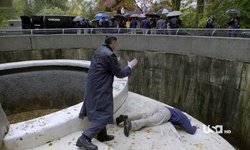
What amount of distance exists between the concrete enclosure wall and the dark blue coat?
15.4ft

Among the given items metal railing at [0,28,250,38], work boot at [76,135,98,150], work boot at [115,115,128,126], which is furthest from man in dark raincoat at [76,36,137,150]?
metal railing at [0,28,250,38]

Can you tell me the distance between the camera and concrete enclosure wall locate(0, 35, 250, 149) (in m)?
6.33

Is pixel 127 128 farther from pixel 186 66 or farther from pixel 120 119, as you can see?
pixel 186 66

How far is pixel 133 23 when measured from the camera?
38.1 ft

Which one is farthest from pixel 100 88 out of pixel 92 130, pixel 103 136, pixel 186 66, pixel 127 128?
pixel 186 66

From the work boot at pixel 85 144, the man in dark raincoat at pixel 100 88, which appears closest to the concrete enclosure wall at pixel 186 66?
the man in dark raincoat at pixel 100 88

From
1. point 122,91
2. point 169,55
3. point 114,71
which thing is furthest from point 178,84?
point 114,71

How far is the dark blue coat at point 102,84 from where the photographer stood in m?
2.96

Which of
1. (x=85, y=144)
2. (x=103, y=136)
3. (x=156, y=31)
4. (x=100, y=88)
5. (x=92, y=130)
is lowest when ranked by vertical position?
(x=103, y=136)

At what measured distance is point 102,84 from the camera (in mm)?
2980

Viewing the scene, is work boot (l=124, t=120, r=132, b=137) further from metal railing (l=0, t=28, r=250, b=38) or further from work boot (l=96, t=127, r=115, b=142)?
metal railing (l=0, t=28, r=250, b=38)

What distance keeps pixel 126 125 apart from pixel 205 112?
452 centimetres

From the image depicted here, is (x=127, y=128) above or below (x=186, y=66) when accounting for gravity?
below

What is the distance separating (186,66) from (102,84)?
5.54 meters
